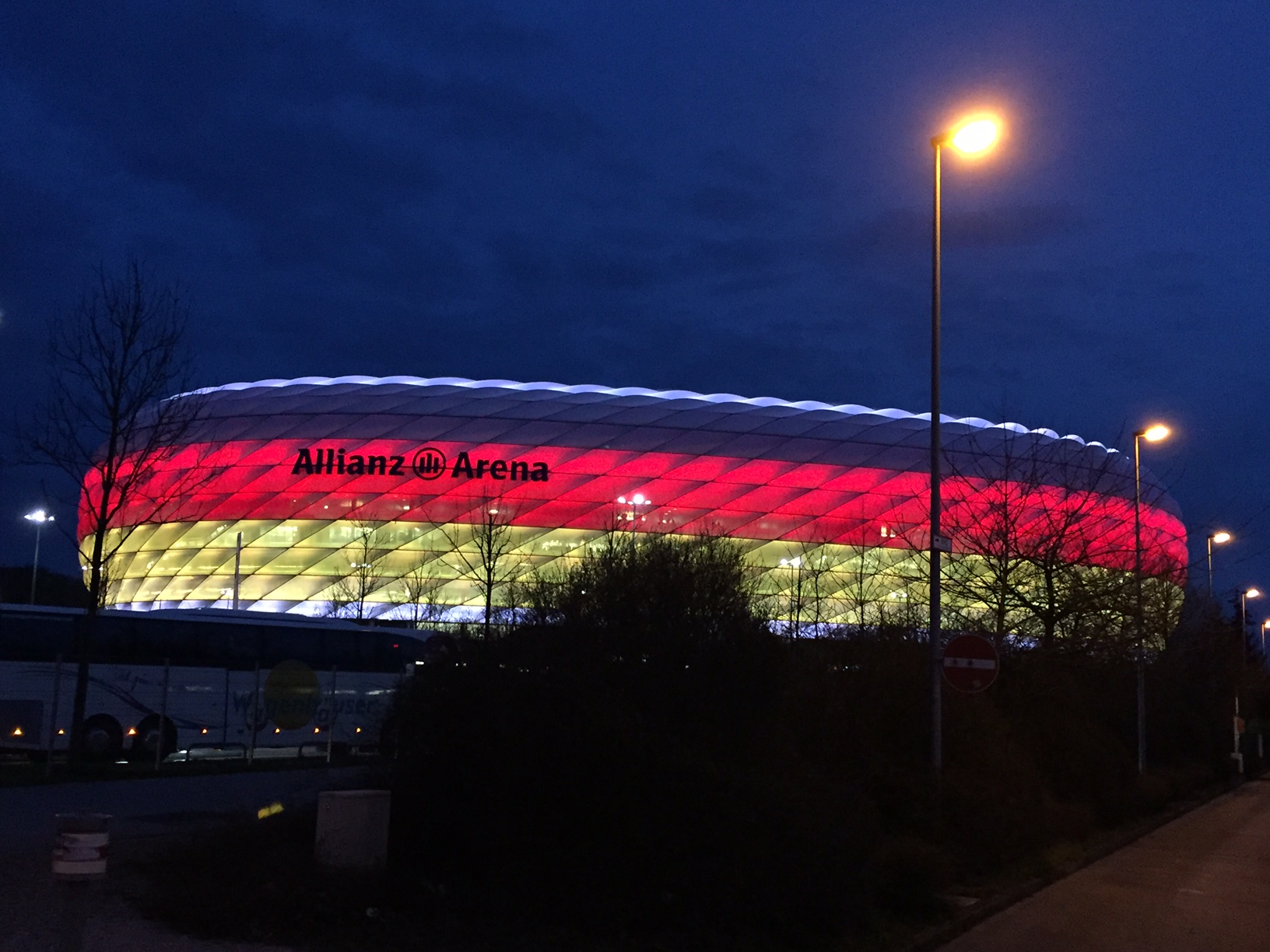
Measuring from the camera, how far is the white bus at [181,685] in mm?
21688

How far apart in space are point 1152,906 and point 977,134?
25.9ft

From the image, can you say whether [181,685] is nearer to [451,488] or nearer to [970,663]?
[970,663]

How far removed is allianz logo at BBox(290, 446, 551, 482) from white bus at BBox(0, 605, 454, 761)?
3008 cm

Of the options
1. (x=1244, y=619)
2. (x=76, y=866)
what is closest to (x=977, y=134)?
(x=76, y=866)

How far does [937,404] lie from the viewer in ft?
48.1

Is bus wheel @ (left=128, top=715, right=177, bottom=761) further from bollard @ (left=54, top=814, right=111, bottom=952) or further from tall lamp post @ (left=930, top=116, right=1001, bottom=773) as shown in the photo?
bollard @ (left=54, top=814, right=111, bottom=952)

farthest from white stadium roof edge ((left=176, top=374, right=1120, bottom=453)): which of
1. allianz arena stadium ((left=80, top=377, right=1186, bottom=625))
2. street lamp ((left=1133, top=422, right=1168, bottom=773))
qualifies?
street lamp ((left=1133, top=422, right=1168, bottom=773))

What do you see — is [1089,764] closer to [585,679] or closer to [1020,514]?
[1020,514]

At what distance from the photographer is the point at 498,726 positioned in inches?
348

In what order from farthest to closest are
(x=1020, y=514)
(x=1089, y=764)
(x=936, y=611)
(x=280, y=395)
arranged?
(x=280, y=395), (x=1020, y=514), (x=1089, y=764), (x=936, y=611)

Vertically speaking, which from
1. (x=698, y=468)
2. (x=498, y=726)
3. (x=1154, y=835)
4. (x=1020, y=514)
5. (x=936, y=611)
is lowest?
(x=1154, y=835)

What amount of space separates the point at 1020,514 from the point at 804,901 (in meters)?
13.6

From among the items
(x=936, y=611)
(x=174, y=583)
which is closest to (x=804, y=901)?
(x=936, y=611)

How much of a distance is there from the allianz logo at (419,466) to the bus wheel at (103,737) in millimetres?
34954
